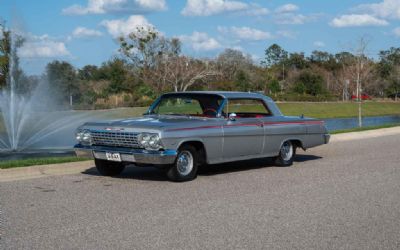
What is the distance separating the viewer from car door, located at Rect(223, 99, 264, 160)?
36.2 ft

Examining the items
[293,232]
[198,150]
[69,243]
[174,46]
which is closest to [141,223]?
[69,243]

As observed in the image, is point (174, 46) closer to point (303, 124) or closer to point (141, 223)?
point (303, 124)

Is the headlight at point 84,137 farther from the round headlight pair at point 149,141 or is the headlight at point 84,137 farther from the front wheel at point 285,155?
the front wheel at point 285,155

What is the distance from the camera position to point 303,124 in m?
13.1

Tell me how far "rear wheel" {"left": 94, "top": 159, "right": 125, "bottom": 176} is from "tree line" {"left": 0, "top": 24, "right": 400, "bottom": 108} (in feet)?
55.1

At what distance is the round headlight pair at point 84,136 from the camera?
10.6 metres

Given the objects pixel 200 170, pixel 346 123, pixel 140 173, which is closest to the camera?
pixel 140 173

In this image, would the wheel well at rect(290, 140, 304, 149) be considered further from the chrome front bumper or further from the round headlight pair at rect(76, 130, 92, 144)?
the round headlight pair at rect(76, 130, 92, 144)

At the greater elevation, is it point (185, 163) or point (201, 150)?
point (201, 150)

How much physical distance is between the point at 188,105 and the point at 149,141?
227cm

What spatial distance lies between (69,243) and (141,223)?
44.4 inches

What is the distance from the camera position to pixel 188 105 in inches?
468

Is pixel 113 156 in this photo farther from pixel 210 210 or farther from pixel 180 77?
pixel 180 77

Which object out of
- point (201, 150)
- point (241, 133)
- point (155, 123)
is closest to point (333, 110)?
point (241, 133)
